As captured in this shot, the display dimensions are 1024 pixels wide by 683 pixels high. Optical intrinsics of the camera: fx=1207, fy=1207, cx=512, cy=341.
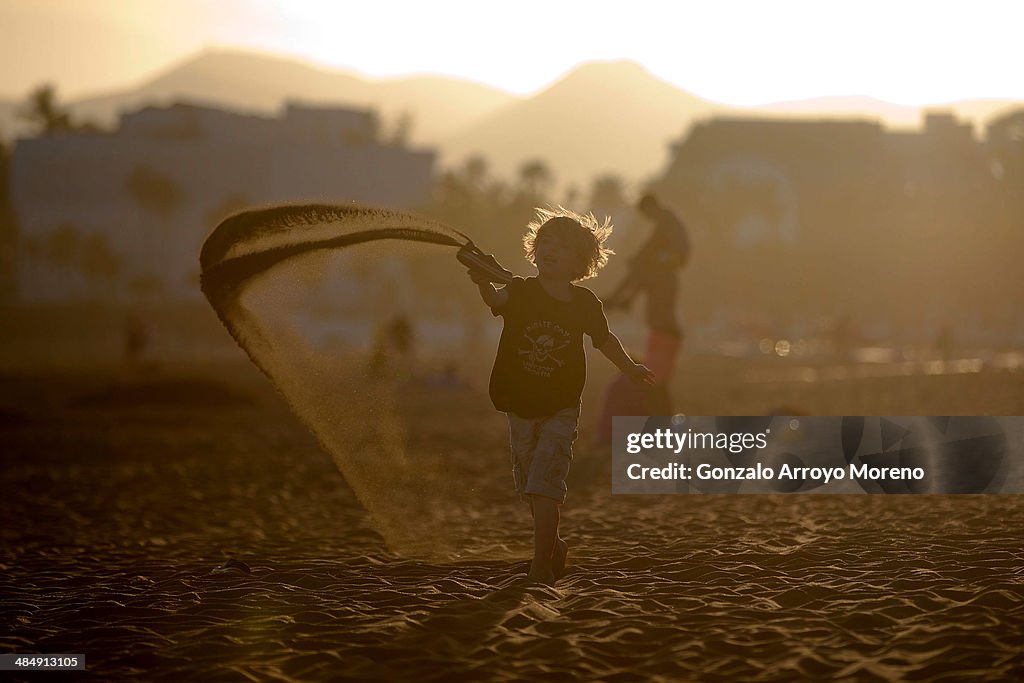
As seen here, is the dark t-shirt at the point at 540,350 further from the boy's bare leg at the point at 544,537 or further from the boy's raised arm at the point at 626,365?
the boy's bare leg at the point at 544,537

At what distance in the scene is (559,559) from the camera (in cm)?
612

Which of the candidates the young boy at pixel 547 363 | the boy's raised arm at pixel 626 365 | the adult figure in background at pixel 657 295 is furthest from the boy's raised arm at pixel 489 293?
the adult figure in background at pixel 657 295

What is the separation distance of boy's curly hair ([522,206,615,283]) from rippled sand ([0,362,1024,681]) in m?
1.61

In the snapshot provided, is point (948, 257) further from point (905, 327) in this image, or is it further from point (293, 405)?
point (293, 405)

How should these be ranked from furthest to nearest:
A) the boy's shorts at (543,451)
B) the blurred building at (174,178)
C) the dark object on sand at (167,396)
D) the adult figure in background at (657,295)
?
the blurred building at (174,178)
the dark object on sand at (167,396)
the adult figure in background at (657,295)
the boy's shorts at (543,451)

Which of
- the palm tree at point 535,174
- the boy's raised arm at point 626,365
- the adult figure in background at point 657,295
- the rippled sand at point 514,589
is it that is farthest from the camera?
the palm tree at point 535,174

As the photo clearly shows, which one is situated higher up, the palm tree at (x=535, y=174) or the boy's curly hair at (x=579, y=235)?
the palm tree at (x=535, y=174)

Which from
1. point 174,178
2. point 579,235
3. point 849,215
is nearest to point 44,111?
point 174,178

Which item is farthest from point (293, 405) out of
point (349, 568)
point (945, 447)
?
point (945, 447)

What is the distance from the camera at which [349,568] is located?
6.68m

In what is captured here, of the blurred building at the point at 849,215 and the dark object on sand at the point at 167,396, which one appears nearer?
the dark object on sand at the point at 167,396

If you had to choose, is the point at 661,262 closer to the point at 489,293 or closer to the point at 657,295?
the point at 657,295

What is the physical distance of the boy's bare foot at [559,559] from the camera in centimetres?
610

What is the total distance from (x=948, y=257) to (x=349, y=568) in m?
78.5
